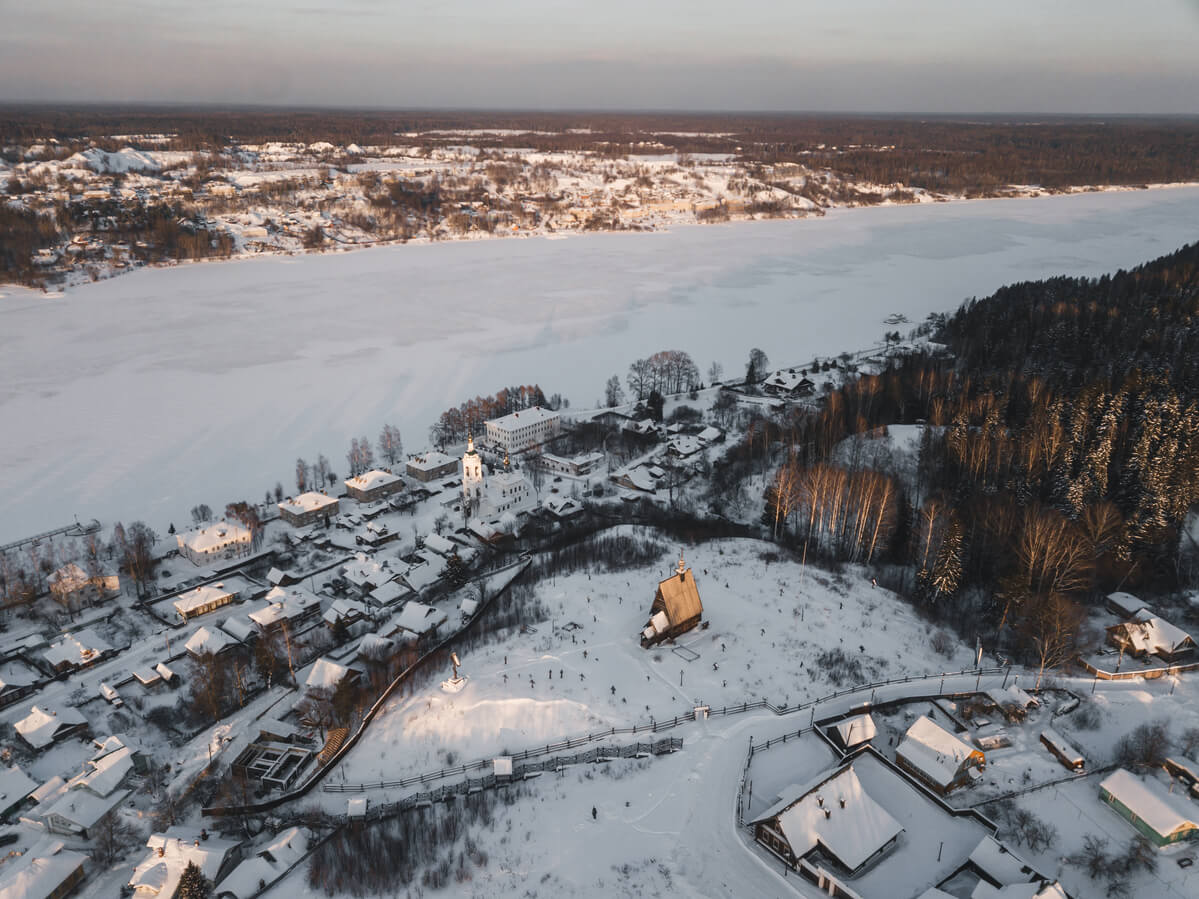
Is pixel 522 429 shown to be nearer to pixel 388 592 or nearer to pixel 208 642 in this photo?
pixel 388 592

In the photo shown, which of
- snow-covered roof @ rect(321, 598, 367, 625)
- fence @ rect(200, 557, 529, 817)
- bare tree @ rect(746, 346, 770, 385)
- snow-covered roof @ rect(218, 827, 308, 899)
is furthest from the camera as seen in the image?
bare tree @ rect(746, 346, 770, 385)

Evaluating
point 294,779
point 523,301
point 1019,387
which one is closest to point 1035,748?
point 294,779

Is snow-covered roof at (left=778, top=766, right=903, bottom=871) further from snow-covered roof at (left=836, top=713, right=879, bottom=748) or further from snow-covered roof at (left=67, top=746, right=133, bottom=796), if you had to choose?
snow-covered roof at (left=67, top=746, right=133, bottom=796)

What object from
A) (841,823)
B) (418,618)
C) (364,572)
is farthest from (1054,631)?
(364,572)

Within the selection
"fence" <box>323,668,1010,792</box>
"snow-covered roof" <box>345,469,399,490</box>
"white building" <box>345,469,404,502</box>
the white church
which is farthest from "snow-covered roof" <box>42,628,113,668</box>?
the white church

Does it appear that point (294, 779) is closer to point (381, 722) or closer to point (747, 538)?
point (381, 722)
